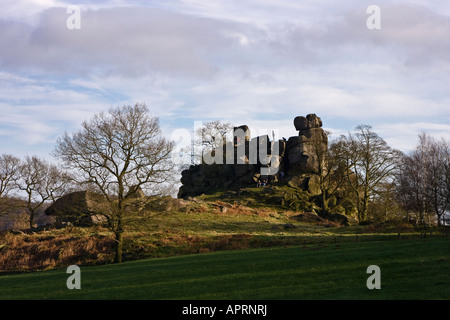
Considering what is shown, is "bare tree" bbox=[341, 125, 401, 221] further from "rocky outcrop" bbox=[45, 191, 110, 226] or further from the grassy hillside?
"rocky outcrop" bbox=[45, 191, 110, 226]

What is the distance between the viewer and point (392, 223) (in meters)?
44.7

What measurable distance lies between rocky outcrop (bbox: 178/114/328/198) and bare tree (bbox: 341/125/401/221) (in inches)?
395

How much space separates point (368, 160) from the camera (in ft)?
207

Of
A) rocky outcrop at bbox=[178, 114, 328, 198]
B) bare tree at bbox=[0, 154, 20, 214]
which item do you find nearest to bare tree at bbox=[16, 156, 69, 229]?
bare tree at bbox=[0, 154, 20, 214]

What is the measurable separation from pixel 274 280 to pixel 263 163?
238 ft

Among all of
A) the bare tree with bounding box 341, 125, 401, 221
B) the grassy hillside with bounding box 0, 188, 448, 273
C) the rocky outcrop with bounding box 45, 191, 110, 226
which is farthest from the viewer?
the bare tree with bounding box 341, 125, 401, 221

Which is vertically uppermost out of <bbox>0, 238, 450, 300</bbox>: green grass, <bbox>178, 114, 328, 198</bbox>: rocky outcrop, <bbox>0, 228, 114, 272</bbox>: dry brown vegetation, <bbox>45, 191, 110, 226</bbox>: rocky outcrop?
<bbox>178, 114, 328, 198</bbox>: rocky outcrop

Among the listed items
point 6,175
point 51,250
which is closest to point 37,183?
→ point 6,175

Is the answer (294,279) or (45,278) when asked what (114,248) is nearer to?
(45,278)

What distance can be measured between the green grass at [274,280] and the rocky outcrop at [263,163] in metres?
55.1

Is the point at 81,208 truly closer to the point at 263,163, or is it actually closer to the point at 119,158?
the point at 119,158

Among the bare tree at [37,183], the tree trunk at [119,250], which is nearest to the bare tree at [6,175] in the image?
the bare tree at [37,183]

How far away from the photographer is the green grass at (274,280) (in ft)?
46.5

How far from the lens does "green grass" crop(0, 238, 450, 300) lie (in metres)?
14.2
